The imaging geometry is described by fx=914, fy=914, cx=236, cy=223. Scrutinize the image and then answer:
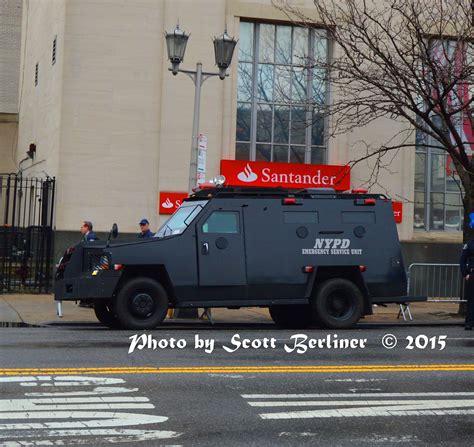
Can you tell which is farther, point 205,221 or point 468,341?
point 205,221

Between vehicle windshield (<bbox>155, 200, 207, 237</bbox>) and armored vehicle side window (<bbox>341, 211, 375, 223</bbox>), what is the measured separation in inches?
99.4

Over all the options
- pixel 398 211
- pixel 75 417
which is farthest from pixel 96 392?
pixel 398 211

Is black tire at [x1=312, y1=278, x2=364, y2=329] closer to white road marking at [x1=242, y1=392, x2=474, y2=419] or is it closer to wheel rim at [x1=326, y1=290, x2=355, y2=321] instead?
wheel rim at [x1=326, y1=290, x2=355, y2=321]

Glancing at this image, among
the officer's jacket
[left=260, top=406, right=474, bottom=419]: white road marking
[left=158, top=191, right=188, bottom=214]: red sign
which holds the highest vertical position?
[left=158, top=191, right=188, bottom=214]: red sign

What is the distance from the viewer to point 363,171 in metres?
24.3

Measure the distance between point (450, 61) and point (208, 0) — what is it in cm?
799

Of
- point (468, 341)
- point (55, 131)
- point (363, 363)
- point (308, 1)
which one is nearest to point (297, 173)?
point (308, 1)

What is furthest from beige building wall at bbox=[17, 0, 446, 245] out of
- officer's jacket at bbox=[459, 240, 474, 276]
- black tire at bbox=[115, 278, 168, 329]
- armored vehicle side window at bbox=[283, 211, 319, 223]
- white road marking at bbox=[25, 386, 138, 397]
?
white road marking at bbox=[25, 386, 138, 397]

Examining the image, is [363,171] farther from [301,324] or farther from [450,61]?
[301,324]

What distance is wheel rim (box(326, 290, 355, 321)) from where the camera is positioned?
51.6 feet

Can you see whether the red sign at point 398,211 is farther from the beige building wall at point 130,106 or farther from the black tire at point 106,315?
the black tire at point 106,315

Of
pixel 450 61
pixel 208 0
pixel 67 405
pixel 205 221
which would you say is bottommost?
pixel 67 405

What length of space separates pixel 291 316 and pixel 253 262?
1.70m

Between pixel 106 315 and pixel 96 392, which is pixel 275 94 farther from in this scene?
pixel 96 392
